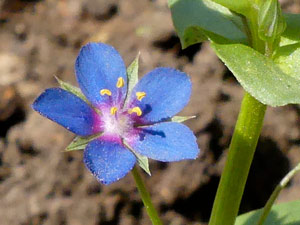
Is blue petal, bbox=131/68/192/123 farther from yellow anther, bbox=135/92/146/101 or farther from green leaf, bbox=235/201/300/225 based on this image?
green leaf, bbox=235/201/300/225

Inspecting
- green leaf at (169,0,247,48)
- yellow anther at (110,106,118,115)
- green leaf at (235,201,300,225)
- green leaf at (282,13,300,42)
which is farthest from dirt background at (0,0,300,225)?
yellow anther at (110,106,118,115)

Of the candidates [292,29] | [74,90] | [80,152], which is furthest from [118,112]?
[80,152]

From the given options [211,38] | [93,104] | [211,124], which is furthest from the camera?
[211,124]

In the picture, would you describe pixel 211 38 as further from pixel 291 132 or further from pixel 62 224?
pixel 291 132

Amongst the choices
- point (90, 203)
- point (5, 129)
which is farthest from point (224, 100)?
point (5, 129)

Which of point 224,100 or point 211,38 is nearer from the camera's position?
point 211,38

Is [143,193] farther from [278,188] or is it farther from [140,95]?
[278,188]
